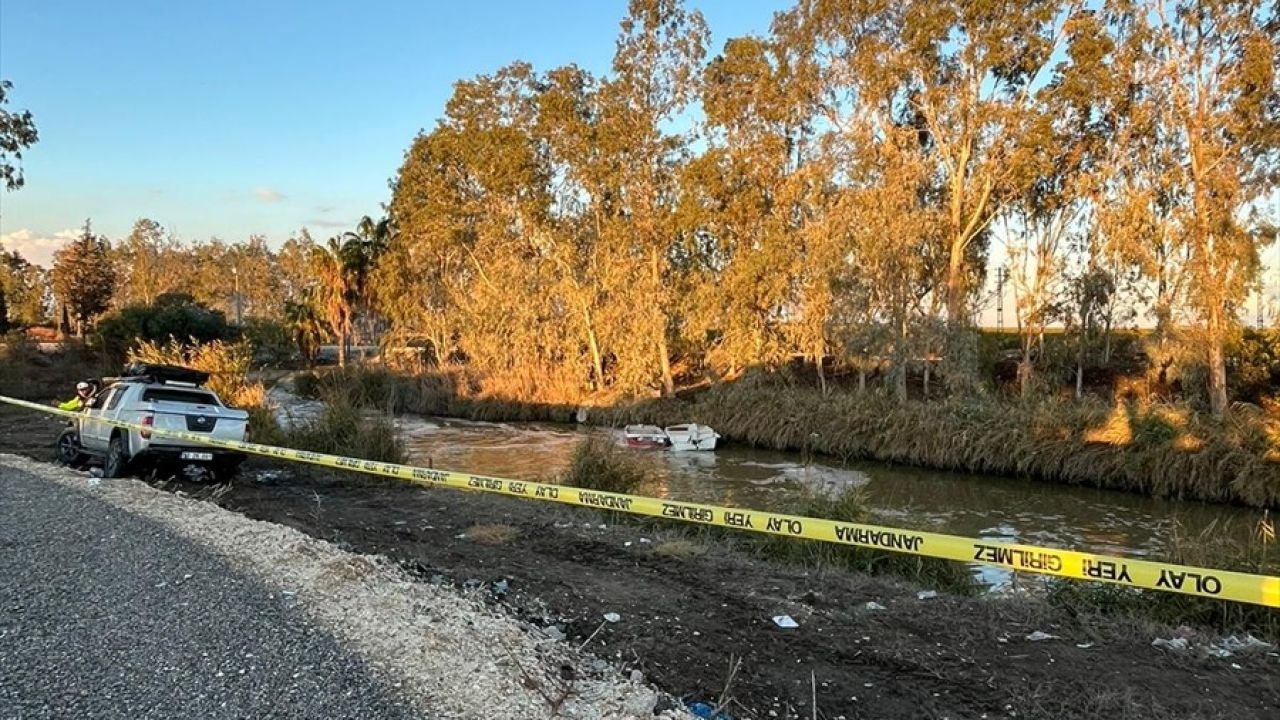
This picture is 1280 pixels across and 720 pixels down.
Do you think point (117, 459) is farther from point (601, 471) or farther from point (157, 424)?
A: point (601, 471)

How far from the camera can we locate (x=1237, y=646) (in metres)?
5.35

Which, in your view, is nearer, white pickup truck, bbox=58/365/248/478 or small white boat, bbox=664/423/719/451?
white pickup truck, bbox=58/365/248/478

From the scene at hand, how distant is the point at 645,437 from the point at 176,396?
1414cm

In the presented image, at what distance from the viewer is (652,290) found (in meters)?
33.4

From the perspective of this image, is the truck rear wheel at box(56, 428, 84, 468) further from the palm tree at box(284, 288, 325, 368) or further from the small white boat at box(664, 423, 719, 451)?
the palm tree at box(284, 288, 325, 368)

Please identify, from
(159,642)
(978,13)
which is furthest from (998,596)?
(978,13)

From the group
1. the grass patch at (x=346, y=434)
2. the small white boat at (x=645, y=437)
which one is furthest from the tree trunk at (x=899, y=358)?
the grass patch at (x=346, y=434)

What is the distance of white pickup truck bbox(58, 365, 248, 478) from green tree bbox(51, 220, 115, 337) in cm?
5466

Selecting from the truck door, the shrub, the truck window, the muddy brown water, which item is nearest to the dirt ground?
the muddy brown water

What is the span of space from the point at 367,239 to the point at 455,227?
1458 cm

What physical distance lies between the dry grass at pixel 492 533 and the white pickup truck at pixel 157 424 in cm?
555

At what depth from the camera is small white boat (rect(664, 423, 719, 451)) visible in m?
24.7

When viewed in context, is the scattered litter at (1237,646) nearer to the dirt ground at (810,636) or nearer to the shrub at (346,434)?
the dirt ground at (810,636)

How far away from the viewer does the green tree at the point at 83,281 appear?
58.8 meters
